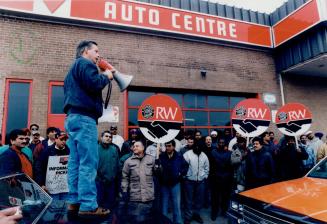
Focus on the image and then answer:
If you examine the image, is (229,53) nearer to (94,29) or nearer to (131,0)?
(131,0)

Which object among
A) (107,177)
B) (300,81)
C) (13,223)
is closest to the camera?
(13,223)

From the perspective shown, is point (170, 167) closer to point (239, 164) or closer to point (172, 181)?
point (172, 181)

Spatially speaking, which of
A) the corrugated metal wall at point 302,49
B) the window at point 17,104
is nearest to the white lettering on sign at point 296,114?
the corrugated metal wall at point 302,49

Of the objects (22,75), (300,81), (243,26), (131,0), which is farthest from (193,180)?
(300,81)

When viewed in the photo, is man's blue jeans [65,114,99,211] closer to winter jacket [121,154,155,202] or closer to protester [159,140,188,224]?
winter jacket [121,154,155,202]

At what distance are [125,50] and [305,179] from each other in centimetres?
686

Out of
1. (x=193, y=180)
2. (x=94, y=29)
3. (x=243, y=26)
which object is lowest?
(x=193, y=180)

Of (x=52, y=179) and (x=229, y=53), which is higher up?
(x=229, y=53)

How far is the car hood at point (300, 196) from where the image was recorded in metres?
2.32

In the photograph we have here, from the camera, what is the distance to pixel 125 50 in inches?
346

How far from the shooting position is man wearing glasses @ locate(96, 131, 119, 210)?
17.4ft

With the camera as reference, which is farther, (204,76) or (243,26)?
(243,26)

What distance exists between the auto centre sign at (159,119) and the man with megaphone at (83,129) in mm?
1843

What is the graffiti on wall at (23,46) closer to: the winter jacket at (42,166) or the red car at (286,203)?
the winter jacket at (42,166)
